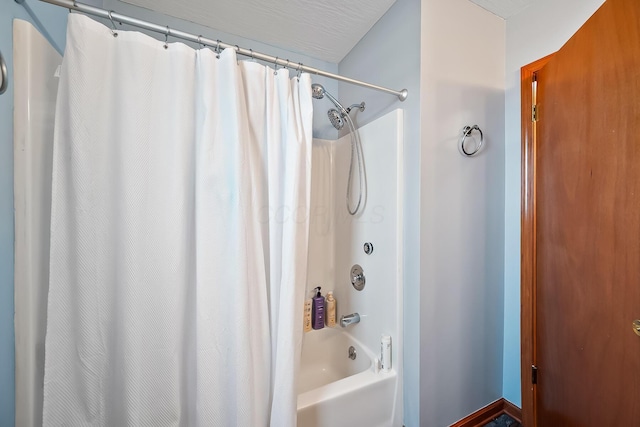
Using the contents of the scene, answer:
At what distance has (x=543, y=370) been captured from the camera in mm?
1071

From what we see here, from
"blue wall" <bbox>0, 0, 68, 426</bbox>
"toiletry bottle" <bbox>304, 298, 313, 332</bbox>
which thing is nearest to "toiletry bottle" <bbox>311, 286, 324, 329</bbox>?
"toiletry bottle" <bbox>304, 298, 313, 332</bbox>

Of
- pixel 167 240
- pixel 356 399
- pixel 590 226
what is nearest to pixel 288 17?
pixel 167 240

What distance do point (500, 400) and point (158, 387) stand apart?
179cm

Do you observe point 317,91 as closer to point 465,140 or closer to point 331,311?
point 465,140

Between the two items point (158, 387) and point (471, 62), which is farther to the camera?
point (471, 62)

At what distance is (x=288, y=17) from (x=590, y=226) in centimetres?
178

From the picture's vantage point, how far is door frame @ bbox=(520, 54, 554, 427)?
1.13m

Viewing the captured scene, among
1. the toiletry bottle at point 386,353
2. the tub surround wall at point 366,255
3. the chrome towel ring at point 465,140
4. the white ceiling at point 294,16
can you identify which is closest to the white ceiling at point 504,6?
the white ceiling at point 294,16

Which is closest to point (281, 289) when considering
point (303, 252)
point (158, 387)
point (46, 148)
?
point (303, 252)

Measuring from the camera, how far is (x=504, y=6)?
120 cm

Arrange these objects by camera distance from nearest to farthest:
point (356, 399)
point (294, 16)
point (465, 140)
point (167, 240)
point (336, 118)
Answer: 1. point (167, 240)
2. point (356, 399)
3. point (465, 140)
4. point (294, 16)
5. point (336, 118)

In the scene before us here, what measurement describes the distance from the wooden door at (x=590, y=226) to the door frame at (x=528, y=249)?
0.03 meters

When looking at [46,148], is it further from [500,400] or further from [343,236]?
[500,400]

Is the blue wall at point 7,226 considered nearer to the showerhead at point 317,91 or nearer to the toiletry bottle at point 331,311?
the showerhead at point 317,91
